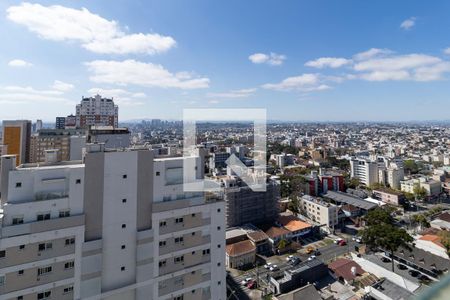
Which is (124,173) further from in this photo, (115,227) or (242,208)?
(242,208)

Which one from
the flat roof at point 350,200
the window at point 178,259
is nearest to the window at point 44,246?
the window at point 178,259

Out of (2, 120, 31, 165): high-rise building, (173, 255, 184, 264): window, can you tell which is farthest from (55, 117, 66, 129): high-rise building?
(173, 255, 184, 264): window

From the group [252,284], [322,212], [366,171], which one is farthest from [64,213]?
[366,171]

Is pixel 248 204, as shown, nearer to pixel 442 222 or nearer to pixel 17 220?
pixel 442 222

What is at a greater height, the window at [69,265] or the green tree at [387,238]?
the window at [69,265]

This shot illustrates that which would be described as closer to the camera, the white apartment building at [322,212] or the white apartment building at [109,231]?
the white apartment building at [109,231]

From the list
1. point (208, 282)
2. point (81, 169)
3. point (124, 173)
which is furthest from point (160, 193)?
A: point (208, 282)

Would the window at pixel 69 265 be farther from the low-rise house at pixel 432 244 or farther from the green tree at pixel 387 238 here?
the low-rise house at pixel 432 244
